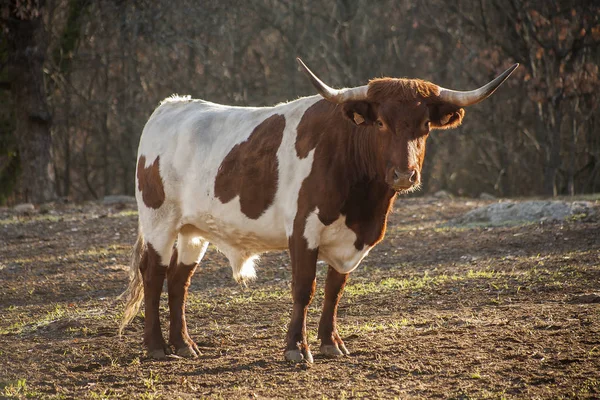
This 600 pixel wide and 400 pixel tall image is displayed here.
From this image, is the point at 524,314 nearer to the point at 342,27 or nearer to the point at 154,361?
the point at 154,361

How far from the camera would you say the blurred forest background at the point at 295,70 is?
18.4 meters

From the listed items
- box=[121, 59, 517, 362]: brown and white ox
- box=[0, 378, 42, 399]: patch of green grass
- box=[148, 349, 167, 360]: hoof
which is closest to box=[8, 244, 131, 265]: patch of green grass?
box=[121, 59, 517, 362]: brown and white ox

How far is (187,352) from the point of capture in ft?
23.0

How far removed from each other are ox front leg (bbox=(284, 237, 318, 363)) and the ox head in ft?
2.75

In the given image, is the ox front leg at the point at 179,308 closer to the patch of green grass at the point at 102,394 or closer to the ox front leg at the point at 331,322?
the ox front leg at the point at 331,322

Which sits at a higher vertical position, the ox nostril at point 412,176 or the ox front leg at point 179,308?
the ox nostril at point 412,176

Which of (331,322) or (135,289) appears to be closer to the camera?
(331,322)

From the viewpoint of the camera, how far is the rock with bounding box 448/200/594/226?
1298 cm

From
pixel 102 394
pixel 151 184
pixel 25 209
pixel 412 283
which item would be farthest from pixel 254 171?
pixel 25 209

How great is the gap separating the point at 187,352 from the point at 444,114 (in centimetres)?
286

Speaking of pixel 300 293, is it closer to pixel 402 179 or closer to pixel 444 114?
pixel 402 179

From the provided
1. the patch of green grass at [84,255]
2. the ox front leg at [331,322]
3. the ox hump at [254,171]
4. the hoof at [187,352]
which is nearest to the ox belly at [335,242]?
the ox front leg at [331,322]

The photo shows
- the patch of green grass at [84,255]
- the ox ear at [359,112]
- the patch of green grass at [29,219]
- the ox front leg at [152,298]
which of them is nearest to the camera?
the ox ear at [359,112]

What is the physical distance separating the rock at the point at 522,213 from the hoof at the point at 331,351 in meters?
6.91
